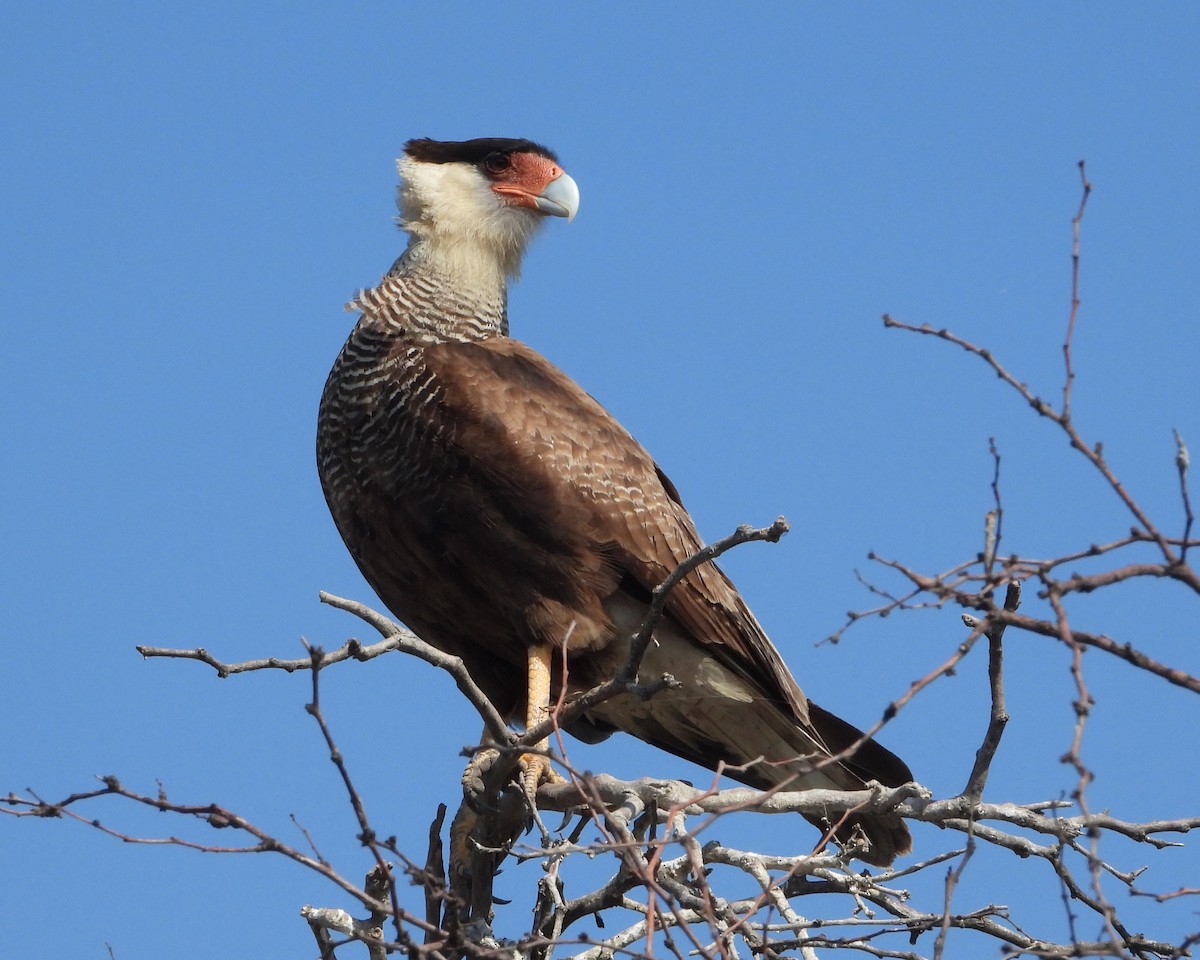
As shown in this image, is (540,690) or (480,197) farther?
(480,197)

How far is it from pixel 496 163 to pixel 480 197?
17 cm

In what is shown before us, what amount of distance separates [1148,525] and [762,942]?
1488mm

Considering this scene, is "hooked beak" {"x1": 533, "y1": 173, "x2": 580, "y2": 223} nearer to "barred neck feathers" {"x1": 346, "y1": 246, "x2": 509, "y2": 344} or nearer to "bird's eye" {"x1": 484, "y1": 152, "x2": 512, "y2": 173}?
"bird's eye" {"x1": 484, "y1": 152, "x2": 512, "y2": 173}

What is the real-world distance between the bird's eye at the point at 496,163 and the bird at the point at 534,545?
2.00ft

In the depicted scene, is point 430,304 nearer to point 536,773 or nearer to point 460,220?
point 460,220

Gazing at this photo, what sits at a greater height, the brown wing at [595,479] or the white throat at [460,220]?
the white throat at [460,220]

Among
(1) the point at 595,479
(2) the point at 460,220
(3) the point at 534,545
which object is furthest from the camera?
(2) the point at 460,220

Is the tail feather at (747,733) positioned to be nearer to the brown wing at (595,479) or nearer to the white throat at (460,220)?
the brown wing at (595,479)

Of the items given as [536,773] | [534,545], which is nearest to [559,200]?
[534,545]

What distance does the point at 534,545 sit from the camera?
203 inches

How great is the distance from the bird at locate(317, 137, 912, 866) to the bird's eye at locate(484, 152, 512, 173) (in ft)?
2.00

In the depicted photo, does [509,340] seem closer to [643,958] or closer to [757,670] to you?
[757,670]

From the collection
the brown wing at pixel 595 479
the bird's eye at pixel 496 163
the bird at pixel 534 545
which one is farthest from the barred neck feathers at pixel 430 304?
the bird's eye at pixel 496 163

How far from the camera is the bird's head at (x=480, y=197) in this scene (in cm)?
626
